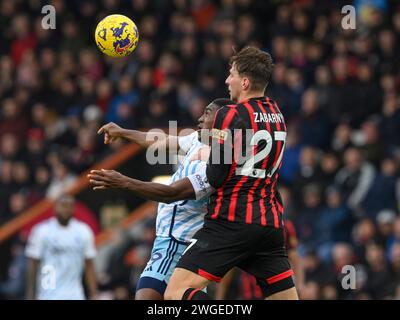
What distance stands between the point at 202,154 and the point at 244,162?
685 mm

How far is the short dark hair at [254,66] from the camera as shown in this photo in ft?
25.6

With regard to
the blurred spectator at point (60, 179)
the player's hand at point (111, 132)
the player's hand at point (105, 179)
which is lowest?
the blurred spectator at point (60, 179)

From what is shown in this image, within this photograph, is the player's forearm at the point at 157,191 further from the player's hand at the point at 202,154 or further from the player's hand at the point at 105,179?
the player's hand at the point at 202,154

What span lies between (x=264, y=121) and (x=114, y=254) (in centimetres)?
729

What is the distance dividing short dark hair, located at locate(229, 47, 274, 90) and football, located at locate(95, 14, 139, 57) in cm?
119

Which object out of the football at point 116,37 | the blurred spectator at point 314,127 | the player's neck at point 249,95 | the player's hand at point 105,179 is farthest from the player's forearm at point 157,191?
the blurred spectator at point 314,127

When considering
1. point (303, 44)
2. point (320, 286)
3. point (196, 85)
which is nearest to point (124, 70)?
point (196, 85)

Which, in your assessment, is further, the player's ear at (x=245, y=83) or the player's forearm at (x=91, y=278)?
the player's forearm at (x=91, y=278)

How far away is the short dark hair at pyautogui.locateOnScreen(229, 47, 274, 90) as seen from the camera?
307 inches
